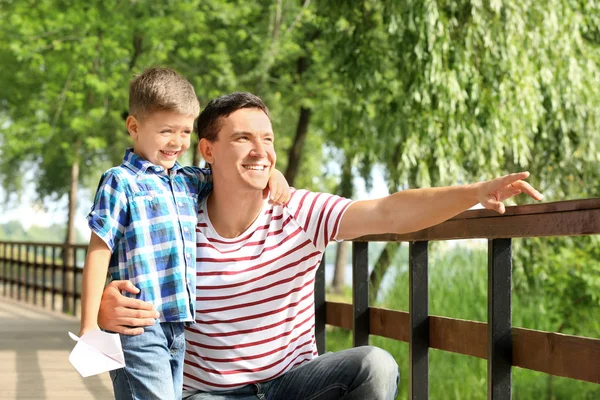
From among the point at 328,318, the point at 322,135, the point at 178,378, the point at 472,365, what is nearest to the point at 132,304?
the point at 178,378

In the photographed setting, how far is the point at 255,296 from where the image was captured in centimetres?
254

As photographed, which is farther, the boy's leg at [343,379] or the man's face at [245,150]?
the man's face at [245,150]

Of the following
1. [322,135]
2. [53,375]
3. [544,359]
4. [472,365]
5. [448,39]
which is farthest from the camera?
[322,135]

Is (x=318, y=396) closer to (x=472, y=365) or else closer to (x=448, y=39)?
(x=472, y=365)

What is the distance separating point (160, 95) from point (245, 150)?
10.6 inches

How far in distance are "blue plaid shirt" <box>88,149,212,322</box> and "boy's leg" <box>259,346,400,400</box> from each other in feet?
1.06

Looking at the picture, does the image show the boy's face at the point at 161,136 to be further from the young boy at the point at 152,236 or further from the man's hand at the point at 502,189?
the man's hand at the point at 502,189

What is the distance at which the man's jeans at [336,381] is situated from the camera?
2420mm

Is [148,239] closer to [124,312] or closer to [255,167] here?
[124,312]

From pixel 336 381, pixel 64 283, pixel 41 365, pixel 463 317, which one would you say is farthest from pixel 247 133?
pixel 64 283

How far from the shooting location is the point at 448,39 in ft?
26.8

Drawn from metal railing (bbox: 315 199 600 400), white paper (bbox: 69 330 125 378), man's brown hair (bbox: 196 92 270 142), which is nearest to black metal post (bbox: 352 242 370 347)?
metal railing (bbox: 315 199 600 400)

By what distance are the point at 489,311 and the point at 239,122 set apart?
33.4 inches

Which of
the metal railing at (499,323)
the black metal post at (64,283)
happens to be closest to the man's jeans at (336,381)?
the metal railing at (499,323)
